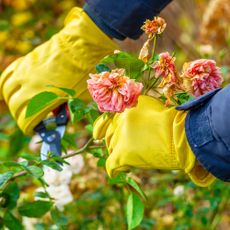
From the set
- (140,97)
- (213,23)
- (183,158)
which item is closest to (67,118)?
(140,97)

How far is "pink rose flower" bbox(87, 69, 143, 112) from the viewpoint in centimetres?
111

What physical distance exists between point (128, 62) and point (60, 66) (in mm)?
455

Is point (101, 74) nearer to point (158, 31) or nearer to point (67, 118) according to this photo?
point (158, 31)

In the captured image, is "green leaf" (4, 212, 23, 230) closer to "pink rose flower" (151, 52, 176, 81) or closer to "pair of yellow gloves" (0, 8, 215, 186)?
"pair of yellow gloves" (0, 8, 215, 186)

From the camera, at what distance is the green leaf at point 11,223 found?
1.44 metres

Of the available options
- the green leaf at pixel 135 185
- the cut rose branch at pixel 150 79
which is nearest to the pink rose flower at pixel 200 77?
the cut rose branch at pixel 150 79

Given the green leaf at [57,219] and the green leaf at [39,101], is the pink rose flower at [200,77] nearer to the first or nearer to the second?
the green leaf at [39,101]

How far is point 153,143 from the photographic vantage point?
114cm

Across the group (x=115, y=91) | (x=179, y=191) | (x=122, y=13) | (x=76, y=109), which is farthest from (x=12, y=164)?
(x=179, y=191)

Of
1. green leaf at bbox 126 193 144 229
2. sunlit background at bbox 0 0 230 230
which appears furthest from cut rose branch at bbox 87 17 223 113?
sunlit background at bbox 0 0 230 230

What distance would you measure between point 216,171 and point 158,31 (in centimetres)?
27

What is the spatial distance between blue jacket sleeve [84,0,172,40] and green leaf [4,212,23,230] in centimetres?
51

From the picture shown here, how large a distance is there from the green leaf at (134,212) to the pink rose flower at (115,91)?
24 cm

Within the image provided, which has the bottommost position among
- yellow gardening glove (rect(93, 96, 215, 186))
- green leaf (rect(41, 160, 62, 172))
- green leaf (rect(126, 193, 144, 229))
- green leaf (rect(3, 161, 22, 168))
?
green leaf (rect(126, 193, 144, 229))
